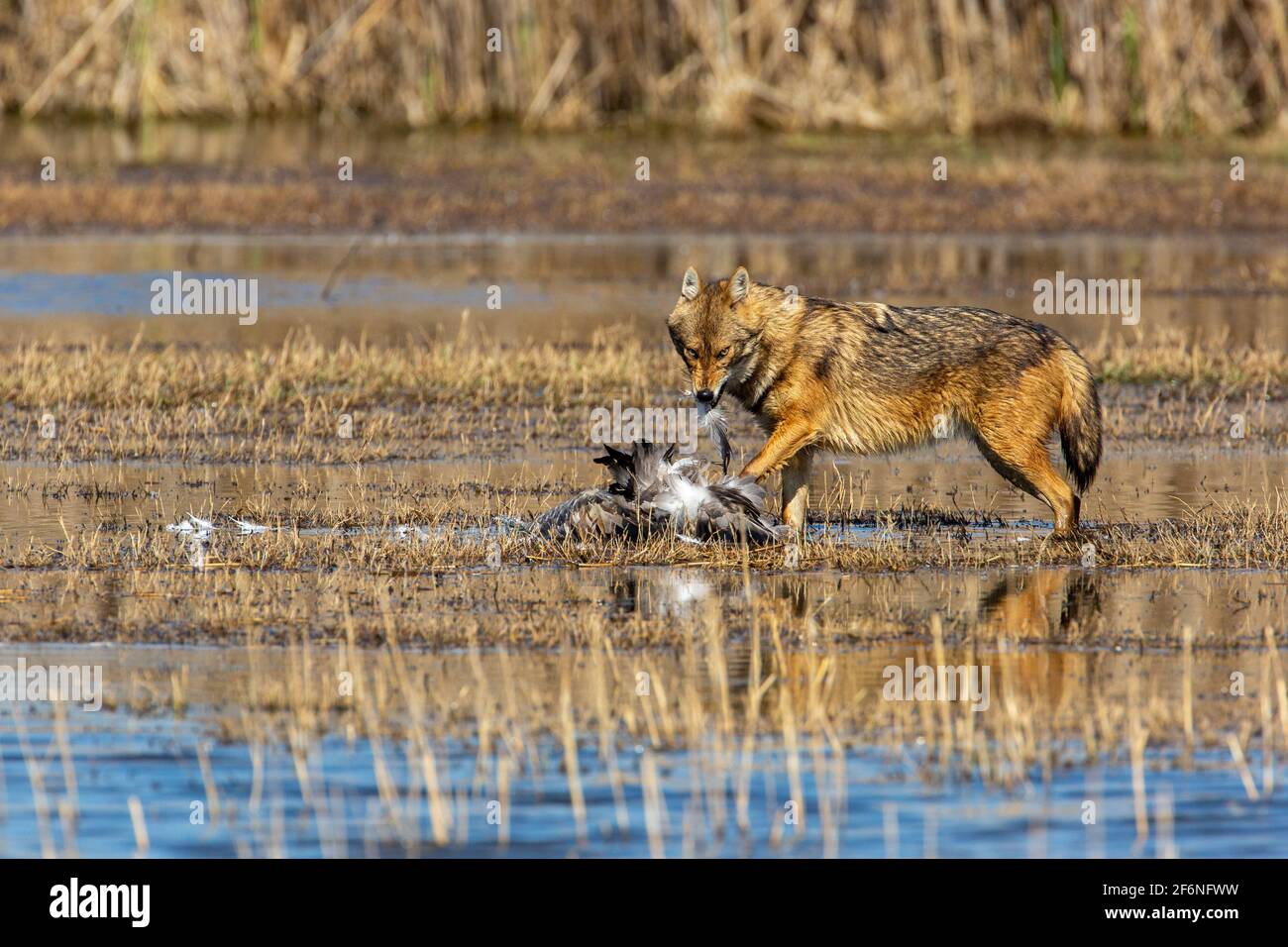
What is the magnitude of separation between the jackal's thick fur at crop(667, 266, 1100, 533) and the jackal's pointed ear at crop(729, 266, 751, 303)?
11mm

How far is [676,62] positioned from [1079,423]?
27.3m

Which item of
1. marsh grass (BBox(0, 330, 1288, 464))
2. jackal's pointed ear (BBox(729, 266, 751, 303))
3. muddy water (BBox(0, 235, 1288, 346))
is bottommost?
marsh grass (BBox(0, 330, 1288, 464))

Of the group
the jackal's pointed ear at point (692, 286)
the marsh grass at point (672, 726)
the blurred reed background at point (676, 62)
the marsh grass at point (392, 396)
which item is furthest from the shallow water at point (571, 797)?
the blurred reed background at point (676, 62)

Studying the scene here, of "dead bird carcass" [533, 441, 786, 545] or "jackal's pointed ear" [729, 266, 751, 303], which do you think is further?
"jackal's pointed ear" [729, 266, 751, 303]

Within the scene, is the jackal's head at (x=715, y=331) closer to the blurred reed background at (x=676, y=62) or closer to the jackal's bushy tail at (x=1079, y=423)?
the jackal's bushy tail at (x=1079, y=423)

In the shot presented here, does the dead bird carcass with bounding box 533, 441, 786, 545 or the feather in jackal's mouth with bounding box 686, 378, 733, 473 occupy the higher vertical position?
the feather in jackal's mouth with bounding box 686, 378, 733, 473

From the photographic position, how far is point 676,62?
38531 mm

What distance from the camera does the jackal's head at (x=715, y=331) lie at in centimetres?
1152

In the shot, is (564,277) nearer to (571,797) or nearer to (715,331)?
(715,331)

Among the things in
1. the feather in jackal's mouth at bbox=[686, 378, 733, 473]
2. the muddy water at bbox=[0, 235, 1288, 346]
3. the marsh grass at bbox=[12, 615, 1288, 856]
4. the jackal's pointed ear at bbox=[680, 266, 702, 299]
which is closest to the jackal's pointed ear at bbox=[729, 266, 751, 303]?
the jackal's pointed ear at bbox=[680, 266, 702, 299]

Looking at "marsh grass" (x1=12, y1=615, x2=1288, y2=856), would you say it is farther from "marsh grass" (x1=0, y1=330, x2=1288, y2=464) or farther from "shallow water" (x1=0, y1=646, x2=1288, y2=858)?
"marsh grass" (x1=0, y1=330, x2=1288, y2=464)

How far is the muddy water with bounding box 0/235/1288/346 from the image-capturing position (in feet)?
72.4

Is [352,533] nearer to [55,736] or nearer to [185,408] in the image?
[55,736]

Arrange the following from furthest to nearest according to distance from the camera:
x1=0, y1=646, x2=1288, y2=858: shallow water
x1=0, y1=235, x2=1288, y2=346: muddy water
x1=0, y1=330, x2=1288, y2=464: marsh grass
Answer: x1=0, y1=235, x2=1288, y2=346: muddy water, x1=0, y1=330, x2=1288, y2=464: marsh grass, x1=0, y1=646, x2=1288, y2=858: shallow water
